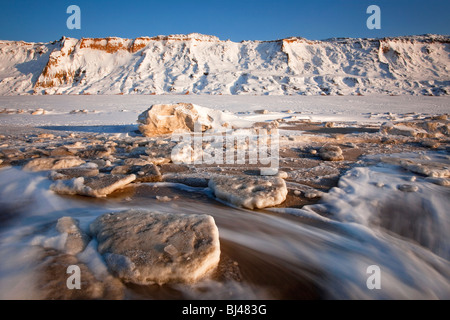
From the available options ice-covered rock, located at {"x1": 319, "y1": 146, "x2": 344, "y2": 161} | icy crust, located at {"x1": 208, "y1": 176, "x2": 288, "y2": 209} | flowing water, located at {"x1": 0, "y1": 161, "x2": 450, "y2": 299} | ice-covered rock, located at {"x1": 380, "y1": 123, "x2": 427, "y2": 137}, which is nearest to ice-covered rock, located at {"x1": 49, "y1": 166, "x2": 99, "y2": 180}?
flowing water, located at {"x1": 0, "y1": 161, "x2": 450, "y2": 299}

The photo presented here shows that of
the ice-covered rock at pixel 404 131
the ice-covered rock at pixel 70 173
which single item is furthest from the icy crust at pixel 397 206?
the ice-covered rock at pixel 404 131

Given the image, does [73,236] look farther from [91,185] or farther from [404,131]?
[404,131]

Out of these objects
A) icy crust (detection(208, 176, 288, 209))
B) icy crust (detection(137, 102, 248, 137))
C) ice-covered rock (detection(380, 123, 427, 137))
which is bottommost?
icy crust (detection(208, 176, 288, 209))

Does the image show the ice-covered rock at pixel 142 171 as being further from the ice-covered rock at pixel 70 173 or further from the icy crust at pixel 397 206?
the icy crust at pixel 397 206

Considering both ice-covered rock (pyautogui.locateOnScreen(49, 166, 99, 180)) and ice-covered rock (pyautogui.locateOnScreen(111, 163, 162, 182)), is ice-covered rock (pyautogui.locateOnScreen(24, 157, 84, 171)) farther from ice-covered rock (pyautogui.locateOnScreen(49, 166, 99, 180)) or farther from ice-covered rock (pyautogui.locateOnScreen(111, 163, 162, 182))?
ice-covered rock (pyautogui.locateOnScreen(111, 163, 162, 182))

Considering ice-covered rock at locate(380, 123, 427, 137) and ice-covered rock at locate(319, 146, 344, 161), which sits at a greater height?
ice-covered rock at locate(380, 123, 427, 137)

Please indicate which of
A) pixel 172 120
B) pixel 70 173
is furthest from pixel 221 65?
pixel 70 173
